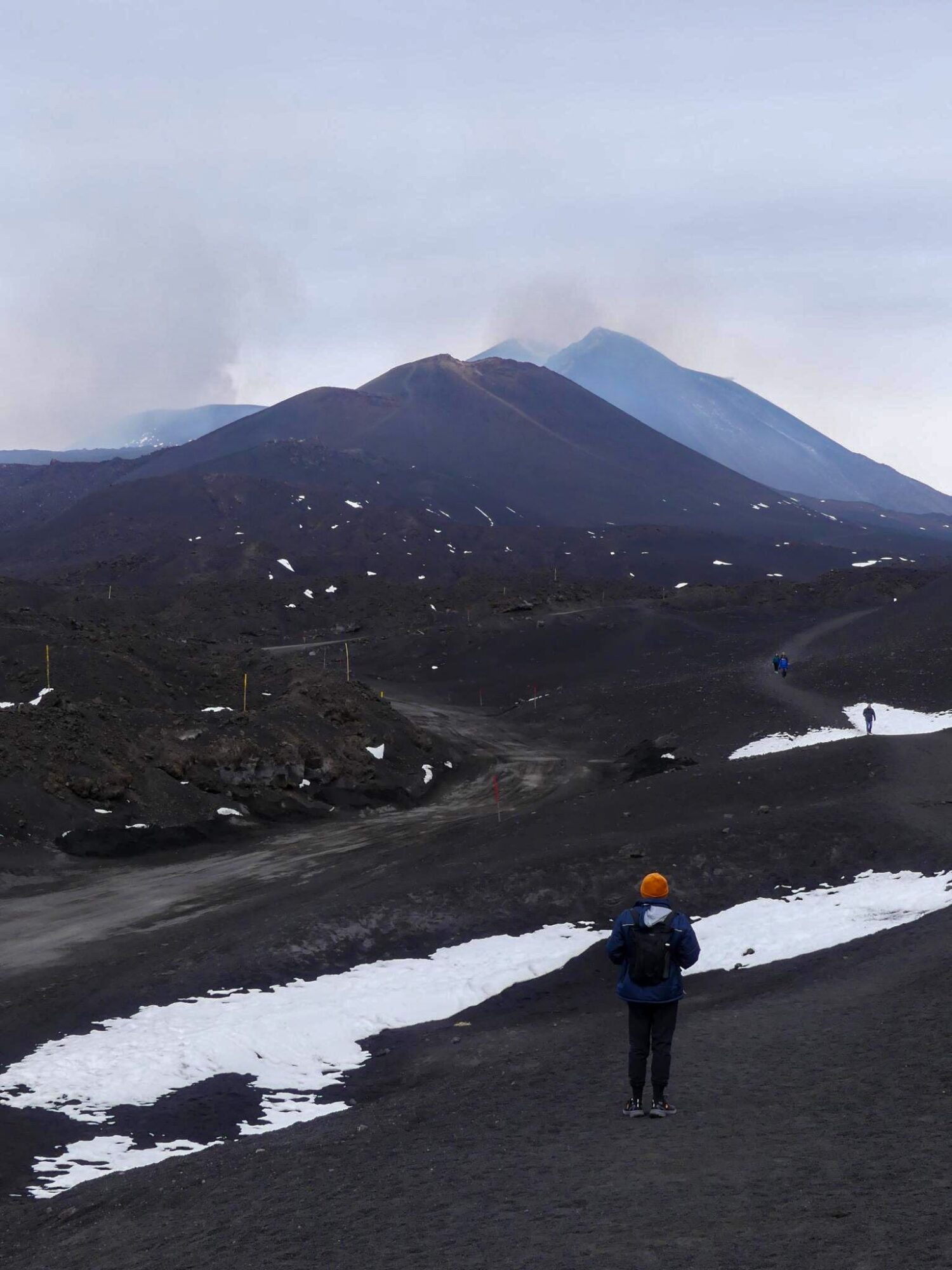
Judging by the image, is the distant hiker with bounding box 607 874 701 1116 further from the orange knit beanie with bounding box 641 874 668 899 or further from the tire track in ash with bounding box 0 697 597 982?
the tire track in ash with bounding box 0 697 597 982

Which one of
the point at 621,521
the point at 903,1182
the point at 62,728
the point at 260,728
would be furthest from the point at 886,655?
the point at 621,521

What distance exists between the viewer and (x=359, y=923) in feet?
67.2

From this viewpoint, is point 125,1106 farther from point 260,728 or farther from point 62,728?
point 260,728

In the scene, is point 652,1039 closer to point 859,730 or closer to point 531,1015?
point 531,1015

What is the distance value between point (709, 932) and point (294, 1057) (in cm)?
761

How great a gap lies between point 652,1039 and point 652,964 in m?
0.91

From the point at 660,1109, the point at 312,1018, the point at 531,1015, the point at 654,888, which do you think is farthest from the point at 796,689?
the point at 654,888

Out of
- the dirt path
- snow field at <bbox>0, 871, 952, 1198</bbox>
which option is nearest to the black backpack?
snow field at <bbox>0, 871, 952, 1198</bbox>

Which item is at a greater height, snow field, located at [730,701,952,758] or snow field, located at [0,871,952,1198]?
snow field, located at [730,701,952,758]

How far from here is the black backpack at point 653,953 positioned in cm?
998

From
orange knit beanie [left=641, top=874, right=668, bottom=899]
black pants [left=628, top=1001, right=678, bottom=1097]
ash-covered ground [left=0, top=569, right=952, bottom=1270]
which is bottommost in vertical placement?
ash-covered ground [left=0, top=569, right=952, bottom=1270]

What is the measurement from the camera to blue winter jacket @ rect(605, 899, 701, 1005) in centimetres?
1002

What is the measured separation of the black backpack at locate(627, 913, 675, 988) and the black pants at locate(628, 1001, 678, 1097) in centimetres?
28

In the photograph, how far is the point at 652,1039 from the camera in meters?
10.4
